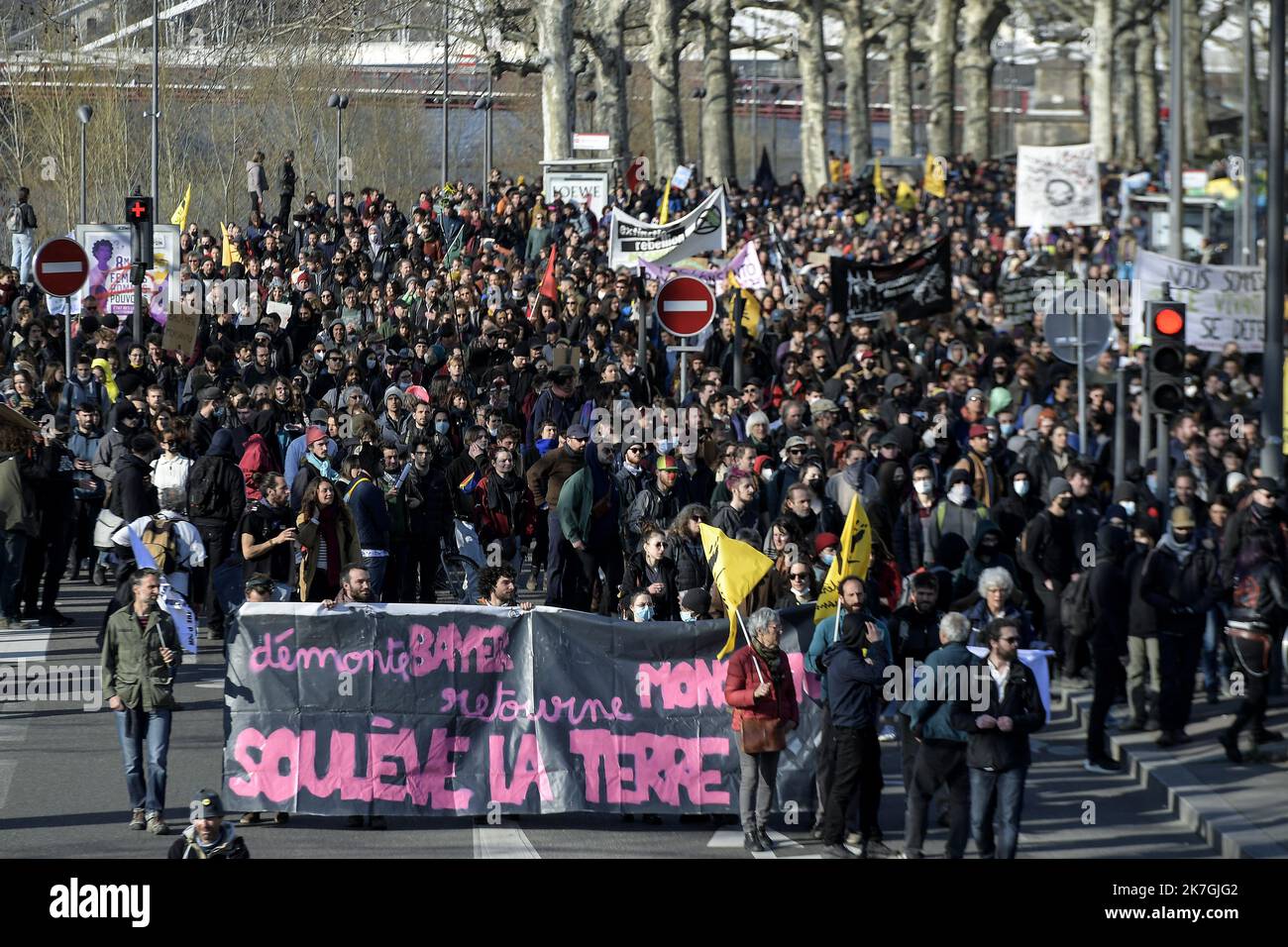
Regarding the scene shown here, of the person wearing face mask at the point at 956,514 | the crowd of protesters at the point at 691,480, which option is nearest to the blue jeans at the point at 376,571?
the crowd of protesters at the point at 691,480

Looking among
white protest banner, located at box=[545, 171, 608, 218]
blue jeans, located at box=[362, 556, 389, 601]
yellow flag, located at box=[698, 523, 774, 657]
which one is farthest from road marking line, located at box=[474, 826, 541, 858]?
white protest banner, located at box=[545, 171, 608, 218]

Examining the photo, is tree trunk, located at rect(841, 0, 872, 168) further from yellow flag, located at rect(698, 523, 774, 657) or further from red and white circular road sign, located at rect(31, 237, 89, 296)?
yellow flag, located at rect(698, 523, 774, 657)

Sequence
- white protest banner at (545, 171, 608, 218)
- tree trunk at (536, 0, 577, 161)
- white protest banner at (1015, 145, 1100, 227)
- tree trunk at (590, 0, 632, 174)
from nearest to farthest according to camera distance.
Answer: white protest banner at (1015, 145, 1100, 227) < white protest banner at (545, 171, 608, 218) < tree trunk at (536, 0, 577, 161) < tree trunk at (590, 0, 632, 174)

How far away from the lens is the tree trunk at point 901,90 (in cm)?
6281

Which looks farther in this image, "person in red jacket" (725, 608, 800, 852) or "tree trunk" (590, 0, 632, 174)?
"tree trunk" (590, 0, 632, 174)

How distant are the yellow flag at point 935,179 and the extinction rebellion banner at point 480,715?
115 ft

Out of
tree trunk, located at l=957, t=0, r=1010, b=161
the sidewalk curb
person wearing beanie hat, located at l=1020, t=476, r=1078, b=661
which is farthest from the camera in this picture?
tree trunk, located at l=957, t=0, r=1010, b=161

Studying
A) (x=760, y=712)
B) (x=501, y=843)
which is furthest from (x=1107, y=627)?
(x=501, y=843)

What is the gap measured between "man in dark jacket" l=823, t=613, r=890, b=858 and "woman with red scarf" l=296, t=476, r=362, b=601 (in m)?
5.00

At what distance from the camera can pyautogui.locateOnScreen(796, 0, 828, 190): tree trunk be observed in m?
58.1

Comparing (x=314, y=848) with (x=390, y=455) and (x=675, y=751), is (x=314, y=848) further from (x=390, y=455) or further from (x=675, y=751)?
(x=390, y=455)

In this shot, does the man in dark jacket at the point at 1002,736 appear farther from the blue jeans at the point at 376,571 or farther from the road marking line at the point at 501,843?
the blue jeans at the point at 376,571

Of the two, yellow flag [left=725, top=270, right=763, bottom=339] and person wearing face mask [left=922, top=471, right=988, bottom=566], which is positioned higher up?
yellow flag [left=725, top=270, right=763, bottom=339]

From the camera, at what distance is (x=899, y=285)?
24250mm
